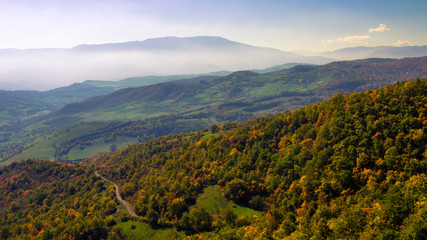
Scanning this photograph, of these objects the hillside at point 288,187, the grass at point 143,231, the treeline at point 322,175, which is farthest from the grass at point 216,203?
the grass at point 143,231


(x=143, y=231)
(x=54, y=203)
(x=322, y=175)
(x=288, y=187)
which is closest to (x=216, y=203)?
(x=143, y=231)

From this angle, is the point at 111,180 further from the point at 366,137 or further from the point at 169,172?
the point at 366,137

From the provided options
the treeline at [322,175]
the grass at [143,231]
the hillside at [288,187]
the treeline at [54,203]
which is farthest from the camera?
the treeline at [54,203]

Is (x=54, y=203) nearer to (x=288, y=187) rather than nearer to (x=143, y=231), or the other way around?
(x=143, y=231)

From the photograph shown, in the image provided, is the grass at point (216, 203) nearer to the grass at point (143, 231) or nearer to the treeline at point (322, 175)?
the treeline at point (322, 175)

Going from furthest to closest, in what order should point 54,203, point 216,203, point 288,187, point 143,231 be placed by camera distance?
point 54,203 < point 216,203 < point 143,231 < point 288,187

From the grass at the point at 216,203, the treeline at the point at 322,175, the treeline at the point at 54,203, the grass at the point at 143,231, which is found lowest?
the treeline at the point at 54,203

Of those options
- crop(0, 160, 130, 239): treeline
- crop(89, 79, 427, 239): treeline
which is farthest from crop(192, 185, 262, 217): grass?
crop(0, 160, 130, 239): treeline
